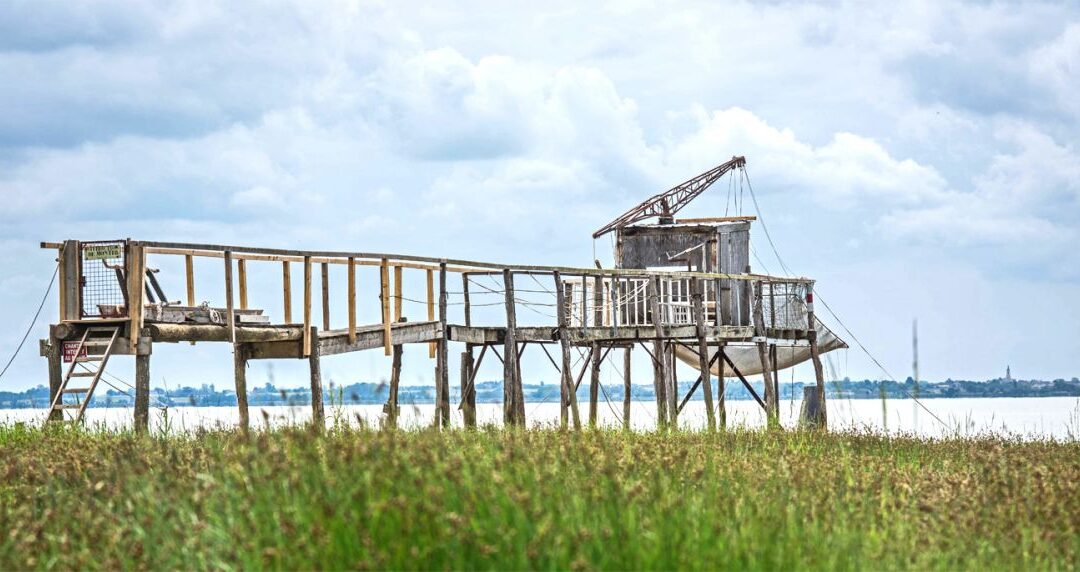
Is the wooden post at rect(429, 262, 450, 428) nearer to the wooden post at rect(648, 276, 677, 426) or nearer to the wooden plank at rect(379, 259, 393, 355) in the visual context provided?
the wooden plank at rect(379, 259, 393, 355)

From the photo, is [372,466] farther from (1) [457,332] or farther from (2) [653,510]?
(1) [457,332]

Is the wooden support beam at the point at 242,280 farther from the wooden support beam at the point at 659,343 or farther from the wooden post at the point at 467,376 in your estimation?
the wooden support beam at the point at 659,343

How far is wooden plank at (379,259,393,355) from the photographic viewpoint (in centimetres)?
2020

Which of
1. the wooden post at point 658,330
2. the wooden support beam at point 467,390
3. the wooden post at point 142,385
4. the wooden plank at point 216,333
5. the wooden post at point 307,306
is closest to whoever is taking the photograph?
the wooden post at point 142,385

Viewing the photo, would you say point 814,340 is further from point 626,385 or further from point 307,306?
point 307,306

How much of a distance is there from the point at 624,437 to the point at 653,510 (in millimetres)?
7430

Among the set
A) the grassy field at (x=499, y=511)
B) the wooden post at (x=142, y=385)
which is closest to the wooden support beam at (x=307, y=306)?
the wooden post at (x=142, y=385)

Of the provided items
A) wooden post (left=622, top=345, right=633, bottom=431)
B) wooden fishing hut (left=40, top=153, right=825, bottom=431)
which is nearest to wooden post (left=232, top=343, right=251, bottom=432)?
wooden fishing hut (left=40, top=153, right=825, bottom=431)

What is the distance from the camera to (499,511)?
7.67 metres

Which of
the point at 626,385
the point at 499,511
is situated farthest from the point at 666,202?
the point at 499,511

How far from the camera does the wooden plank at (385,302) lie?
795 inches

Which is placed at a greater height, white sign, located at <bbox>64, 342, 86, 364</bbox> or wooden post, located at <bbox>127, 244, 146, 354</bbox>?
wooden post, located at <bbox>127, 244, 146, 354</bbox>

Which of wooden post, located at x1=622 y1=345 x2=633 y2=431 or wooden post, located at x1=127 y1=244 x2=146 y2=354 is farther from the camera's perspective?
wooden post, located at x1=622 y1=345 x2=633 y2=431

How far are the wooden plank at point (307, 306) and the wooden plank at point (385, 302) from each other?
125 cm
